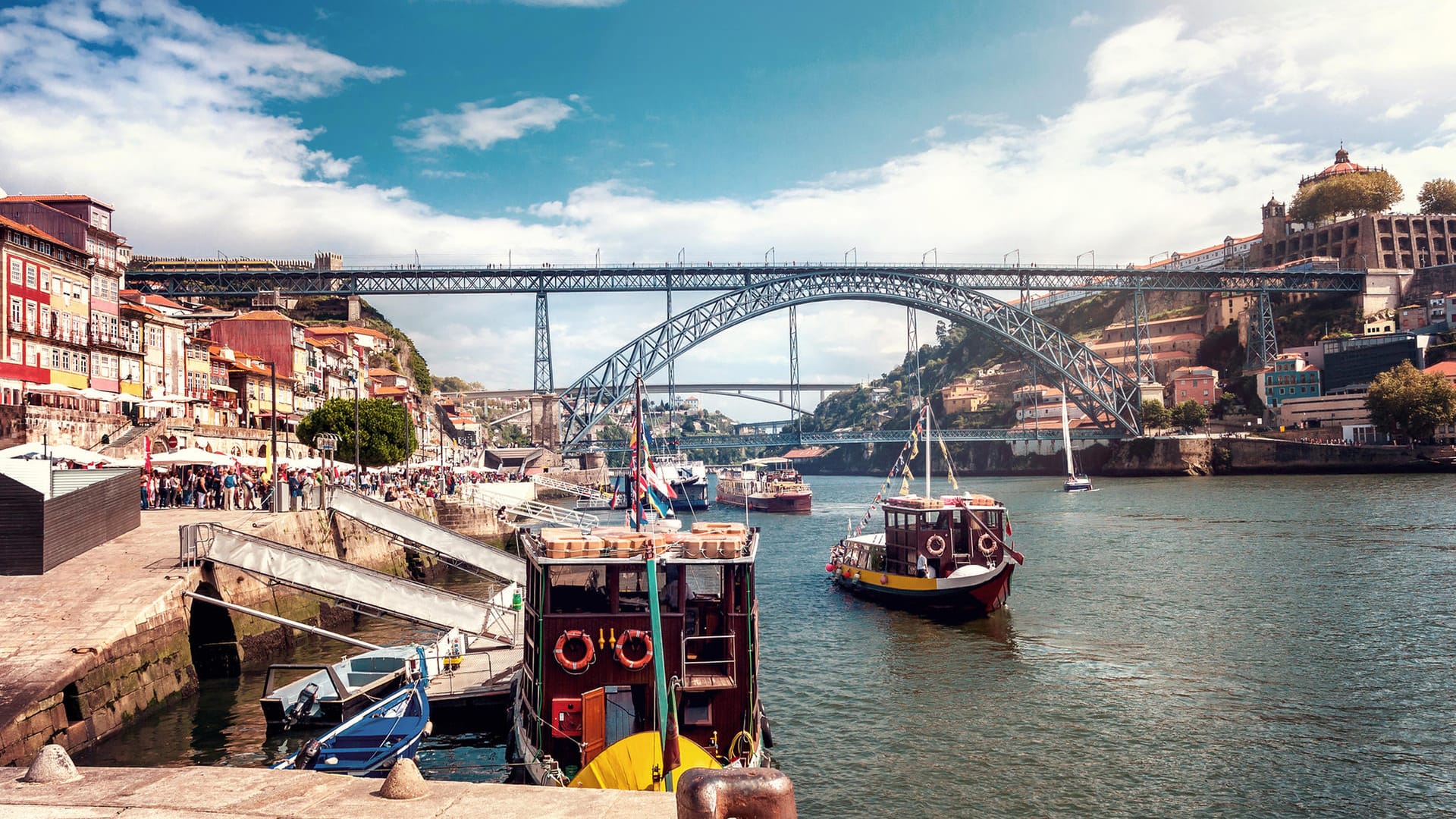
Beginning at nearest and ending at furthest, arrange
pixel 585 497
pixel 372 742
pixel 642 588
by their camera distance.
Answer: pixel 642 588, pixel 372 742, pixel 585 497

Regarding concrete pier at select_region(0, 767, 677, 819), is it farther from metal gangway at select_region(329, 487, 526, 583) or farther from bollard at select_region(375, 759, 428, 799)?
metal gangway at select_region(329, 487, 526, 583)

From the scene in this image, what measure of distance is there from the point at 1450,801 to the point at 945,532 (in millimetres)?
12790

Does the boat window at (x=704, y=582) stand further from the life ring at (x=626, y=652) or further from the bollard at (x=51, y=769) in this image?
the bollard at (x=51, y=769)

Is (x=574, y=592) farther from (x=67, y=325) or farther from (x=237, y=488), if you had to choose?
(x=67, y=325)

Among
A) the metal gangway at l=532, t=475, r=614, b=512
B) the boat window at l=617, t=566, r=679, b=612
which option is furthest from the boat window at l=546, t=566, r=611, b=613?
the metal gangway at l=532, t=475, r=614, b=512

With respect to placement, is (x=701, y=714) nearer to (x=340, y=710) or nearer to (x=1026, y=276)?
(x=340, y=710)

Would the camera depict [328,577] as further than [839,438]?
No

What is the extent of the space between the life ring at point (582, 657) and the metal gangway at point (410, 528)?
12.2 metres

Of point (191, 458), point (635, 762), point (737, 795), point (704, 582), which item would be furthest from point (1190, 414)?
point (737, 795)

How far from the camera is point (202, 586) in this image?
16172mm

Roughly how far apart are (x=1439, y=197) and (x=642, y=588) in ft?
376

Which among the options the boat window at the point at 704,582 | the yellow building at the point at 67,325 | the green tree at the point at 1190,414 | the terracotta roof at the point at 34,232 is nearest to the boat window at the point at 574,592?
the boat window at the point at 704,582

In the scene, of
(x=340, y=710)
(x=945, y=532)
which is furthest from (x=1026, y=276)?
(x=340, y=710)

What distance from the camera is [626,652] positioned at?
10000mm
